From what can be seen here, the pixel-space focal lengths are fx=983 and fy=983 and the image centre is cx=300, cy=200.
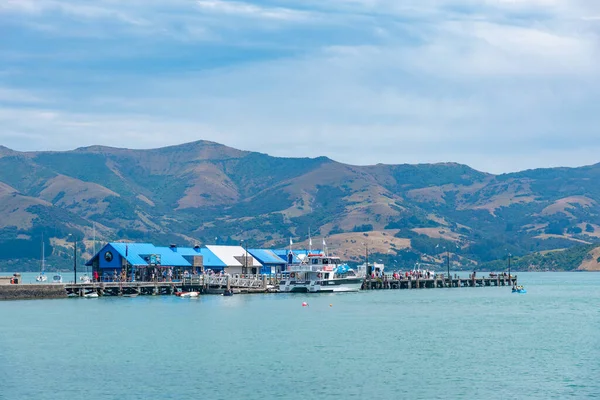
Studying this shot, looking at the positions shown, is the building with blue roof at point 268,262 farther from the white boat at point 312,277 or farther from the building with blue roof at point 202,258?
the white boat at point 312,277

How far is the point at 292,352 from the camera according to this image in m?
77.1

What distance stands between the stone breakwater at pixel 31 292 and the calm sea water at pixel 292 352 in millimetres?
4001

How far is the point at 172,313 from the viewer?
113m

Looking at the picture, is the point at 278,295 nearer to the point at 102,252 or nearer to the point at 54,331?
the point at 102,252

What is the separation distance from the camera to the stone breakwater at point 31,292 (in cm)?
12875

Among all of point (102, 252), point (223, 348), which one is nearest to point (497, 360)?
point (223, 348)

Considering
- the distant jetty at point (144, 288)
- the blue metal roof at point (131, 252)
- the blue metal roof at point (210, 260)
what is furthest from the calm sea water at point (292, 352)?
the blue metal roof at point (210, 260)

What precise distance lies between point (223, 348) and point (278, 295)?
74.0 metres

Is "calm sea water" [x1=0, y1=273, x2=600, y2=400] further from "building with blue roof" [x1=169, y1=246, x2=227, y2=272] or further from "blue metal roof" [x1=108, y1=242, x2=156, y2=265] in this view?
"building with blue roof" [x1=169, y1=246, x2=227, y2=272]

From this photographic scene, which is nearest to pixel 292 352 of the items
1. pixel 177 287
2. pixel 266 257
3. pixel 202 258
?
pixel 177 287

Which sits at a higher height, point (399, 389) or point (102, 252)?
point (102, 252)

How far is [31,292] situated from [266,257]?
6157 centimetres

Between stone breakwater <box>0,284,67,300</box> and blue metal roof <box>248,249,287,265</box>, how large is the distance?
52968 millimetres

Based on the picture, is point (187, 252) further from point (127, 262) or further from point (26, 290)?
point (26, 290)
